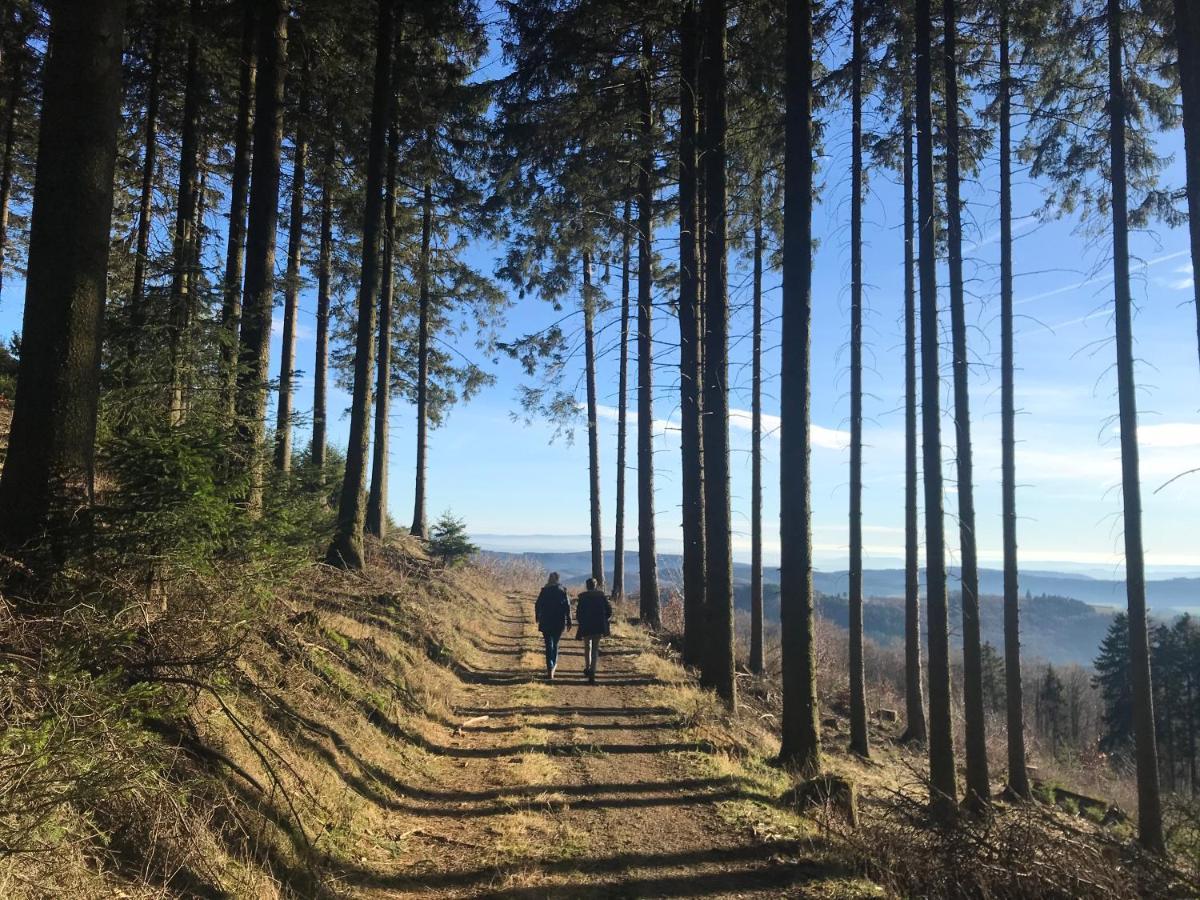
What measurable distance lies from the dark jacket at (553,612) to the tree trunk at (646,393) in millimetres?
5612

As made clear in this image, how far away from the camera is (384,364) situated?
16562 mm

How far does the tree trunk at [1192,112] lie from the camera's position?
252 inches

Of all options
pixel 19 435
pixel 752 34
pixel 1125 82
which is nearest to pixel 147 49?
pixel 752 34

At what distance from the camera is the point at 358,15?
12.3m

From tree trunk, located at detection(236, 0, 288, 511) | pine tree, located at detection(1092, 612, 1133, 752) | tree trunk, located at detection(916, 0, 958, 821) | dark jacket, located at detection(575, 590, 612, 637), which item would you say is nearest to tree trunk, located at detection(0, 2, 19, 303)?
tree trunk, located at detection(236, 0, 288, 511)

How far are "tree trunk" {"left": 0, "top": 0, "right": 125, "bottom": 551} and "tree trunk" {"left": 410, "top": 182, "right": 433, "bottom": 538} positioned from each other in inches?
534

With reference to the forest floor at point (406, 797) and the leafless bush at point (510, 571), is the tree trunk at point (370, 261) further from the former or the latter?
the leafless bush at point (510, 571)

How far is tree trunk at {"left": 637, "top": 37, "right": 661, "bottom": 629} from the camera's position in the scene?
14.2m

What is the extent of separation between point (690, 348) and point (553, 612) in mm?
5264

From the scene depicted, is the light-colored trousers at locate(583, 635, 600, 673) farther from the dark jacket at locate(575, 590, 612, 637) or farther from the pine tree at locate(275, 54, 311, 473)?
the pine tree at locate(275, 54, 311, 473)

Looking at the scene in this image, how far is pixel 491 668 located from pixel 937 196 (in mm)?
12442

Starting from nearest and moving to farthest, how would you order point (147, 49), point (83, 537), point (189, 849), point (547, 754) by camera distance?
point (189, 849)
point (83, 537)
point (547, 754)
point (147, 49)


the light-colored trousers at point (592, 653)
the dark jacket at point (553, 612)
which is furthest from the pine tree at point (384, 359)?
the light-colored trousers at point (592, 653)

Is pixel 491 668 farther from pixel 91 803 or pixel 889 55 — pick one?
pixel 889 55
